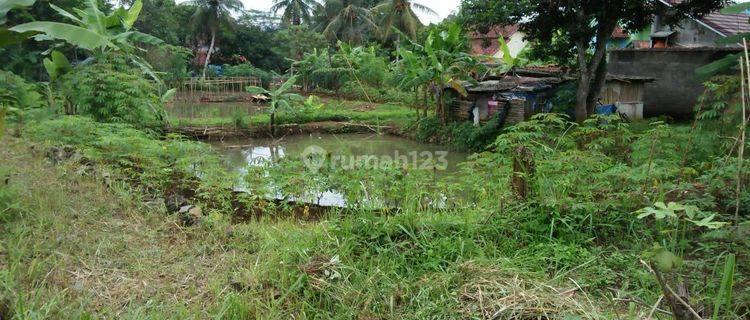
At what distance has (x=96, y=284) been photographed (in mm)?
2793

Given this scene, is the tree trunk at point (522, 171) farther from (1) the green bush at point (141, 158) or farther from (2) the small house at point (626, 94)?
(2) the small house at point (626, 94)

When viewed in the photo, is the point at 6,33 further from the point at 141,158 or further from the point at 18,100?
the point at 18,100

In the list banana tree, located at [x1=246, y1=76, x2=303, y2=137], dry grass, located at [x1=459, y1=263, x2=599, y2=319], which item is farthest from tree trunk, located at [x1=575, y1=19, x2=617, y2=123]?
dry grass, located at [x1=459, y1=263, x2=599, y2=319]

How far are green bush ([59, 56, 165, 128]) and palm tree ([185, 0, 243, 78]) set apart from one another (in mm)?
18559

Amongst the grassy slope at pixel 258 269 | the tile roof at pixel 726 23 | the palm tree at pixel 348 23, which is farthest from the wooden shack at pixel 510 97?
the palm tree at pixel 348 23

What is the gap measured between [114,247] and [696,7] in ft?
37.6

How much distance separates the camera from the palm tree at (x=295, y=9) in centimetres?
3053

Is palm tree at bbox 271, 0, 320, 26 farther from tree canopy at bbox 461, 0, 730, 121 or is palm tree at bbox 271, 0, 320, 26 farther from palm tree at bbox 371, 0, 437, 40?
tree canopy at bbox 461, 0, 730, 121

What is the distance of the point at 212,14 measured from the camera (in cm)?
2728

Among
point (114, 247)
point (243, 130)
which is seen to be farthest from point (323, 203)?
point (243, 130)

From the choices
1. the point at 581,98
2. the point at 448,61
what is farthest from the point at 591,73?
the point at 448,61

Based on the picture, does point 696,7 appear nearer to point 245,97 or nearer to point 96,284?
point 96,284

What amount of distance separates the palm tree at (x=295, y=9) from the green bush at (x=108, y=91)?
74.8 feet

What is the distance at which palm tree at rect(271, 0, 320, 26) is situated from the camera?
30531 millimetres
